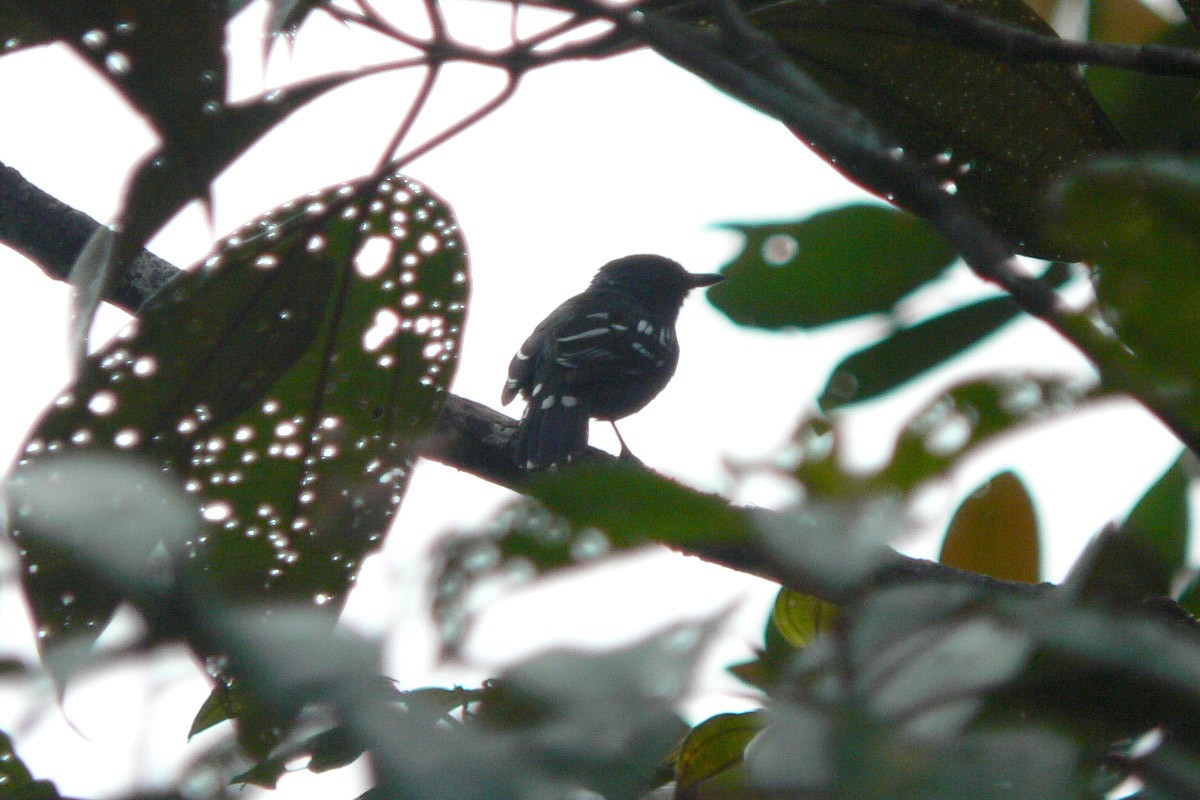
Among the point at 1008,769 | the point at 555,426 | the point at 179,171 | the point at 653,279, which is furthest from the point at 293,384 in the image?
the point at 653,279

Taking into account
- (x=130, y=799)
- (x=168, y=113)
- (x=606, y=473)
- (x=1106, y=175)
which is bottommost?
(x=130, y=799)

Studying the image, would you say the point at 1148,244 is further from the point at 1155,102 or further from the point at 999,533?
the point at 1155,102

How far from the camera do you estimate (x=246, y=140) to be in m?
1.11

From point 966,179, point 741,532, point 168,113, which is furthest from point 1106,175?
point 966,179

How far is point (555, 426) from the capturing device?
447 centimetres

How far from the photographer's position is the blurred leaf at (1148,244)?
569mm

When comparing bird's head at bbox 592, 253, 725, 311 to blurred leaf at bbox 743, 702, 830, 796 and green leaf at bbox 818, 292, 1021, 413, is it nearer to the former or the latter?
green leaf at bbox 818, 292, 1021, 413

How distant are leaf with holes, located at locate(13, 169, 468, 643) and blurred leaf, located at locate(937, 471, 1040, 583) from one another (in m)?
0.78

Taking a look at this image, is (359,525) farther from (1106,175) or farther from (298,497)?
(1106,175)

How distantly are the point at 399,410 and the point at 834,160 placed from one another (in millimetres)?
726

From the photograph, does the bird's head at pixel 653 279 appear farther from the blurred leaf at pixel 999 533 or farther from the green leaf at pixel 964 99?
the blurred leaf at pixel 999 533

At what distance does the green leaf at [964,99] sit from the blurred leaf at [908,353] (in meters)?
0.23

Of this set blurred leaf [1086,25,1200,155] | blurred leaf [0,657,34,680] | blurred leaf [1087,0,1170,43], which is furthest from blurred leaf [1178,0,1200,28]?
blurred leaf [0,657,34,680]

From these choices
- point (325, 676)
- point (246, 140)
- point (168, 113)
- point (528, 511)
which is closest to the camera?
point (325, 676)
